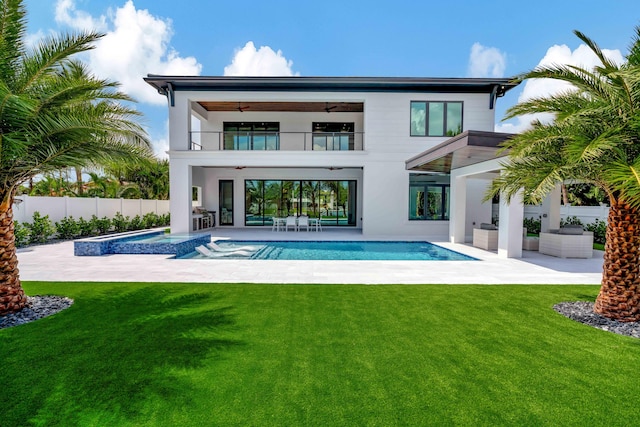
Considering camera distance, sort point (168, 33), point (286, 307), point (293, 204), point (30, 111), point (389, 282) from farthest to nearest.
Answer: point (293, 204)
point (168, 33)
point (389, 282)
point (286, 307)
point (30, 111)

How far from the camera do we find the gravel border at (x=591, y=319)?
15.8 ft

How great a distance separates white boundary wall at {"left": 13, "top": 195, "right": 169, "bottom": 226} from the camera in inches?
523

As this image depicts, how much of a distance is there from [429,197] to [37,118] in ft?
52.6

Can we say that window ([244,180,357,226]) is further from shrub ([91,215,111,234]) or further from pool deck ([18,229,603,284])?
pool deck ([18,229,603,284])

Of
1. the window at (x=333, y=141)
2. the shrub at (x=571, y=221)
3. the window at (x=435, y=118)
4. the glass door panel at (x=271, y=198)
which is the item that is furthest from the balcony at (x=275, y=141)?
the shrub at (x=571, y=221)

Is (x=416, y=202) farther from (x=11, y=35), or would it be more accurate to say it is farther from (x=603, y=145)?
(x=11, y=35)

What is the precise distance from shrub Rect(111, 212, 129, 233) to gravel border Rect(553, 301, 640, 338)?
745 inches

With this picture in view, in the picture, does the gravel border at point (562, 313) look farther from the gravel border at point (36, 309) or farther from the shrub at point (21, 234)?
the shrub at point (21, 234)

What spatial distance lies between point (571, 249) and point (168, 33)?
20853mm

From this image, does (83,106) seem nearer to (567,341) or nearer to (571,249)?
(567,341)

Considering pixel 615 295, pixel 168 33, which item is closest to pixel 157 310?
pixel 615 295

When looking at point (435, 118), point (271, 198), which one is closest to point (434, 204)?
point (435, 118)

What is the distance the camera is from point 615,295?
5.24 m

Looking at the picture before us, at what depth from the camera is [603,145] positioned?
4.32 meters
